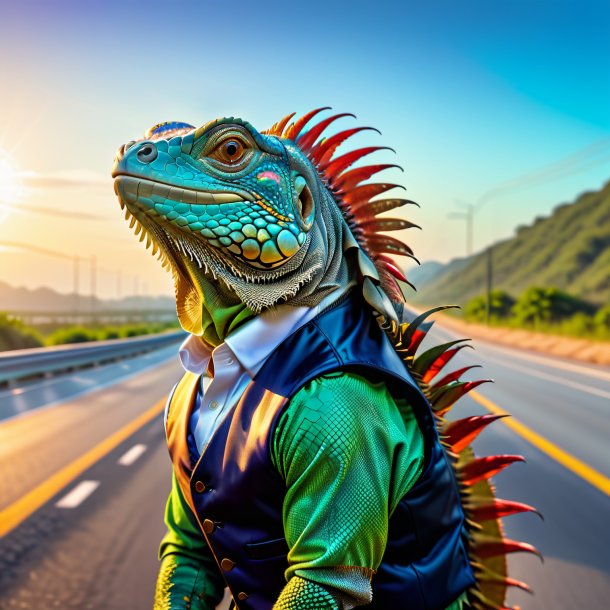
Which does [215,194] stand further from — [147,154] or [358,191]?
[358,191]

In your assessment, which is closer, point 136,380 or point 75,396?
point 75,396

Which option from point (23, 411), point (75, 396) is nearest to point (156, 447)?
point (23, 411)

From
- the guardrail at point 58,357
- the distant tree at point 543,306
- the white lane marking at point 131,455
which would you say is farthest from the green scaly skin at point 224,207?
the distant tree at point 543,306

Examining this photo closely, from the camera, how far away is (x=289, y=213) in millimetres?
1576

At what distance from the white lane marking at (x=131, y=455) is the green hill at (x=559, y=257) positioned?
8255 cm

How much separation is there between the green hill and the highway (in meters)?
79.8

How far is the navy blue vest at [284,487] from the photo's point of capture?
1521 millimetres

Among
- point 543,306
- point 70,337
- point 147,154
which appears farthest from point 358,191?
point 543,306

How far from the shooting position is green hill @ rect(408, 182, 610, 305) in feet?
336

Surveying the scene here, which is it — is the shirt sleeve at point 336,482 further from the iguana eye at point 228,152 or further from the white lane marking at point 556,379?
the white lane marking at point 556,379

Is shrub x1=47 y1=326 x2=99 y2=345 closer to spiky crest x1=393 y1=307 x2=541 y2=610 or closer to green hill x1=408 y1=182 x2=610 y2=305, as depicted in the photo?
spiky crest x1=393 y1=307 x2=541 y2=610

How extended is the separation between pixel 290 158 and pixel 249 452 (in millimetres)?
668

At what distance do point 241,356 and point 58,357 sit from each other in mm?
14332

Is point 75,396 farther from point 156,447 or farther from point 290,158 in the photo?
point 290,158
